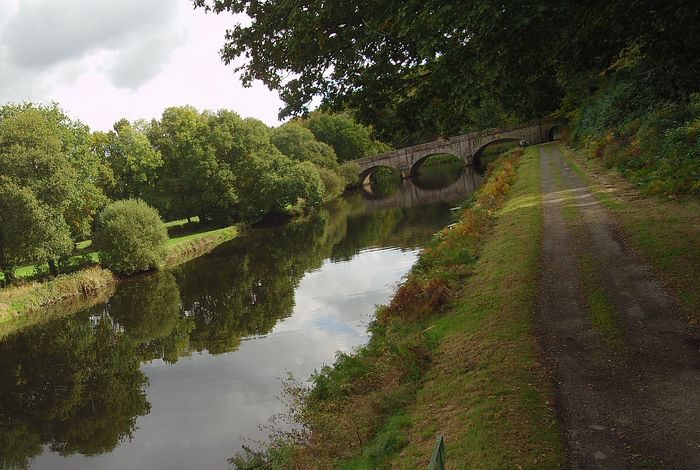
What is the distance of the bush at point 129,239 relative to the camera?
37.1 metres

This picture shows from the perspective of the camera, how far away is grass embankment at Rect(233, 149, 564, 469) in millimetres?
6988

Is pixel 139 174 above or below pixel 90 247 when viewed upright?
above

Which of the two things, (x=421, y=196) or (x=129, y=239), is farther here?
(x=421, y=196)

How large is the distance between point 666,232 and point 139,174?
54.2 metres

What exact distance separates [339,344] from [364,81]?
388 inches

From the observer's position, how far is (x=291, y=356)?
17.4 meters

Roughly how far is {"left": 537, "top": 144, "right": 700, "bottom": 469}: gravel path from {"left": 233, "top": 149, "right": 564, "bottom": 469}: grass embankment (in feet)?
1.15

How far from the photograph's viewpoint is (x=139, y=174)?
57.2 metres

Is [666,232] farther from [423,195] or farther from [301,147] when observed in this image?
[301,147]

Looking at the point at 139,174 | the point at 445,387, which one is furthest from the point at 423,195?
the point at 445,387

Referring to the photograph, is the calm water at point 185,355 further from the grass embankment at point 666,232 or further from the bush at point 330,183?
the bush at point 330,183

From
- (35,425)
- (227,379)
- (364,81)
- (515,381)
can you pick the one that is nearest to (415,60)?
(364,81)

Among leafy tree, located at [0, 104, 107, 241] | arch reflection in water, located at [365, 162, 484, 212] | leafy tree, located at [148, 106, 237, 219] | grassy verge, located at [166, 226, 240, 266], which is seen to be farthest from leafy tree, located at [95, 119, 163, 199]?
arch reflection in water, located at [365, 162, 484, 212]

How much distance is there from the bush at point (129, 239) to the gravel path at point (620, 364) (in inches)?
1233
